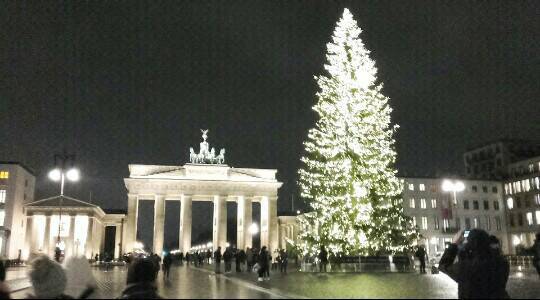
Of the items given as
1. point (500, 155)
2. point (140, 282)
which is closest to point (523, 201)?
point (500, 155)

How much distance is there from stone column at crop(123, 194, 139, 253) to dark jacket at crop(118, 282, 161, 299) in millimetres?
69399

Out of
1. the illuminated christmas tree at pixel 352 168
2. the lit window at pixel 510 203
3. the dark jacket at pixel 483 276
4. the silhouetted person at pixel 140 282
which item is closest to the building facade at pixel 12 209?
the illuminated christmas tree at pixel 352 168

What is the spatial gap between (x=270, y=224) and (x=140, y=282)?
2900 inches

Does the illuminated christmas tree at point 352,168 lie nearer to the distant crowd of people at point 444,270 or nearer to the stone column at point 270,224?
the distant crowd of people at point 444,270

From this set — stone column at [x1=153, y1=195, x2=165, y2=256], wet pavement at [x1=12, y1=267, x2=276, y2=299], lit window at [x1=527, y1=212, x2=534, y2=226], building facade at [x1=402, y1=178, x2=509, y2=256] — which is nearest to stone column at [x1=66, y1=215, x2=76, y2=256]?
stone column at [x1=153, y1=195, x2=165, y2=256]

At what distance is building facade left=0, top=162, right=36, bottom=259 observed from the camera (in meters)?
74.7

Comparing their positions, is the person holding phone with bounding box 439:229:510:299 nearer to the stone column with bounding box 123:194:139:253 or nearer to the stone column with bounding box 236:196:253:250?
the stone column with bounding box 123:194:139:253

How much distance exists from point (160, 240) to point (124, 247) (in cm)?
623

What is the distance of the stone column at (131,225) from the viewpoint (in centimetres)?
7450

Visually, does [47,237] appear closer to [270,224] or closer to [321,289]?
[270,224]

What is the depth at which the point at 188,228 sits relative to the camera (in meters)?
77.2

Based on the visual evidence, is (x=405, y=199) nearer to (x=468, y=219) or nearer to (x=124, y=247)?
(x=468, y=219)

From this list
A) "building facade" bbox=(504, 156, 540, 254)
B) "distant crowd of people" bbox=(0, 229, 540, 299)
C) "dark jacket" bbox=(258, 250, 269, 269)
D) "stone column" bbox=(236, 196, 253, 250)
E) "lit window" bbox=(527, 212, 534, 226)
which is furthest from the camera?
"lit window" bbox=(527, 212, 534, 226)

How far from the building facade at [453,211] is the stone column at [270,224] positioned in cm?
2056
